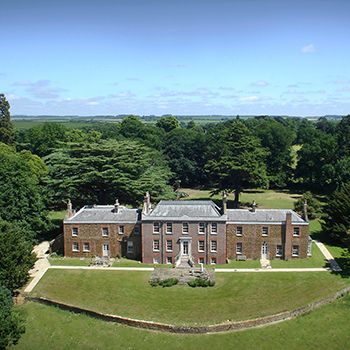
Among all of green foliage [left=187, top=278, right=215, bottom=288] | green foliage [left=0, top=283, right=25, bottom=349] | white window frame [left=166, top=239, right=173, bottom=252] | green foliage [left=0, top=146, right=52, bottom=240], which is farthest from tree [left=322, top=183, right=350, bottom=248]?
green foliage [left=0, top=283, right=25, bottom=349]

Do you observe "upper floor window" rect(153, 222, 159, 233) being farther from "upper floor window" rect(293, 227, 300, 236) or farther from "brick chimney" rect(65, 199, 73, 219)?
"upper floor window" rect(293, 227, 300, 236)

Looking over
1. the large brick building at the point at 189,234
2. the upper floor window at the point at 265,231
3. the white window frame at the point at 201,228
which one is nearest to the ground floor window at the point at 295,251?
the large brick building at the point at 189,234

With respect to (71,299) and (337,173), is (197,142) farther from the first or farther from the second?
(71,299)

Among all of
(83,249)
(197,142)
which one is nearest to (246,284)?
(83,249)

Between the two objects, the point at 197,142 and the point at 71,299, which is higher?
the point at 197,142

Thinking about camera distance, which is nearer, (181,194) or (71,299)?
(71,299)

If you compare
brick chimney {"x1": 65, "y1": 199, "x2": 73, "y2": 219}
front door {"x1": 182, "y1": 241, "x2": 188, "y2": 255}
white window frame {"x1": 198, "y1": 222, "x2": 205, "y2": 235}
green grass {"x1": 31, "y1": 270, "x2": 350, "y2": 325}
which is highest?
brick chimney {"x1": 65, "y1": 199, "x2": 73, "y2": 219}
